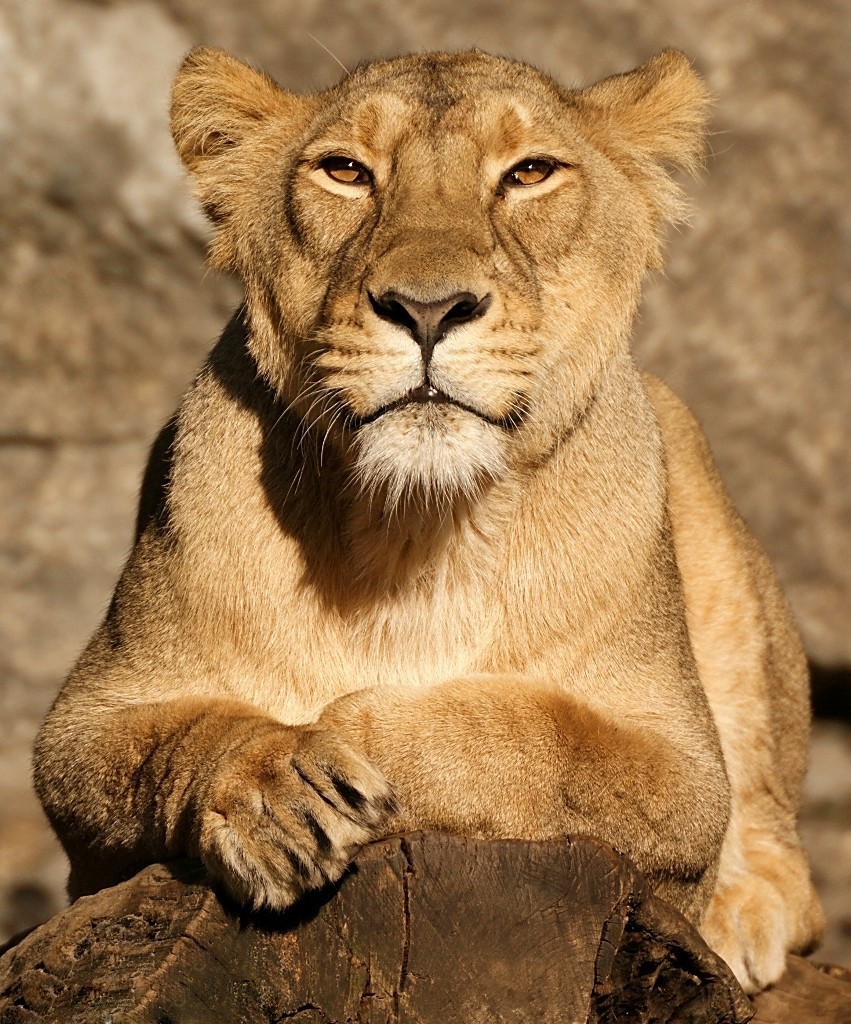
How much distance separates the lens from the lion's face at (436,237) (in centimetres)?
294

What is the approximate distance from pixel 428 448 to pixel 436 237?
1.41 ft

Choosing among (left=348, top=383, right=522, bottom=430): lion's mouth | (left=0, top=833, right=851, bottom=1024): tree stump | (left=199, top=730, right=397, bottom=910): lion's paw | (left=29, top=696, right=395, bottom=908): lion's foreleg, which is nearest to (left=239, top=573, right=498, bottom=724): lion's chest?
(left=29, top=696, right=395, bottom=908): lion's foreleg

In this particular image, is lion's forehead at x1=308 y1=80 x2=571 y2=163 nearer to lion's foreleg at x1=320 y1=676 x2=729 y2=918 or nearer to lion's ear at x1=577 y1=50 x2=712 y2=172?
lion's ear at x1=577 y1=50 x2=712 y2=172

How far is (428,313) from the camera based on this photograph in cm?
287

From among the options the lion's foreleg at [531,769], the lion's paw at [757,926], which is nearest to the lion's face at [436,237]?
the lion's foreleg at [531,769]

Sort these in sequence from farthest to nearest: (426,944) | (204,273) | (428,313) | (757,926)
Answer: (204,273), (757,926), (428,313), (426,944)

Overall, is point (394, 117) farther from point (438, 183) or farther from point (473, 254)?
point (473, 254)

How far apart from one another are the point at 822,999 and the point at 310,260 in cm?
205

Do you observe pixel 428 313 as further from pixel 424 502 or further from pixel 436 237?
pixel 424 502

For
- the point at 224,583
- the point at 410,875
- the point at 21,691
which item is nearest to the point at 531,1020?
the point at 410,875

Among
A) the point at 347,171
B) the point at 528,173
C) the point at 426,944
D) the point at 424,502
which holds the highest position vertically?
the point at 528,173

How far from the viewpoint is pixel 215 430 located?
3521 mm

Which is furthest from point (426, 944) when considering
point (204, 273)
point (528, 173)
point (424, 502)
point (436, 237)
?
point (204, 273)

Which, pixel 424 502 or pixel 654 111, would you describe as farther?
pixel 654 111
